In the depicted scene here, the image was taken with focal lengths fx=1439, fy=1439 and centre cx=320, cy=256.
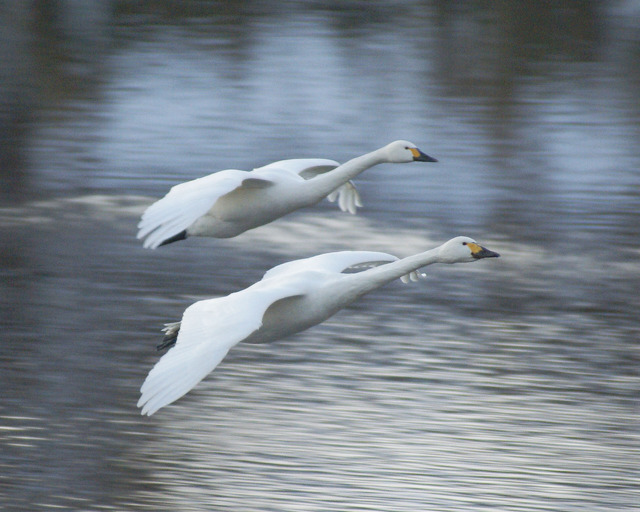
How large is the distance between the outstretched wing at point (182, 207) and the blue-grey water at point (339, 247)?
11.0ft

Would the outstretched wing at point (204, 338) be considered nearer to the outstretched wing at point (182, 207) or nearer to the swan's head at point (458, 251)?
the outstretched wing at point (182, 207)

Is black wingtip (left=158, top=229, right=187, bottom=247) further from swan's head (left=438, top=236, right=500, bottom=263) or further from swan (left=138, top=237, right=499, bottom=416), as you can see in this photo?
swan's head (left=438, top=236, right=500, bottom=263)

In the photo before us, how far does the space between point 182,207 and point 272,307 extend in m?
0.94

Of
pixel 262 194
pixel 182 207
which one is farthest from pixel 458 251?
pixel 182 207

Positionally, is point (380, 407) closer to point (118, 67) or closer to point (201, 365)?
point (201, 365)

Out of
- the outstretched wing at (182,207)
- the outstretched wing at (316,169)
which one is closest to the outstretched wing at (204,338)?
the outstretched wing at (182,207)

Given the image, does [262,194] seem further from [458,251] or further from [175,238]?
[458,251]

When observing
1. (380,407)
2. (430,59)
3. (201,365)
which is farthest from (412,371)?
(430,59)

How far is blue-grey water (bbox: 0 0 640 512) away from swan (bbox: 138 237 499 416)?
9.15 ft

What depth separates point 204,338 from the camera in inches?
344

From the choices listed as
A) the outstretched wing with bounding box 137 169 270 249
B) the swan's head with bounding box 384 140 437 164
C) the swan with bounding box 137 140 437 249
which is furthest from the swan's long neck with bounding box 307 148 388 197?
the outstretched wing with bounding box 137 169 270 249

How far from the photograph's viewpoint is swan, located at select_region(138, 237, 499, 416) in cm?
831

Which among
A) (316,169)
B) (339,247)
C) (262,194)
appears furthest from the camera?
(339,247)

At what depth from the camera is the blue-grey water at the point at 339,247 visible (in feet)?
43.8
